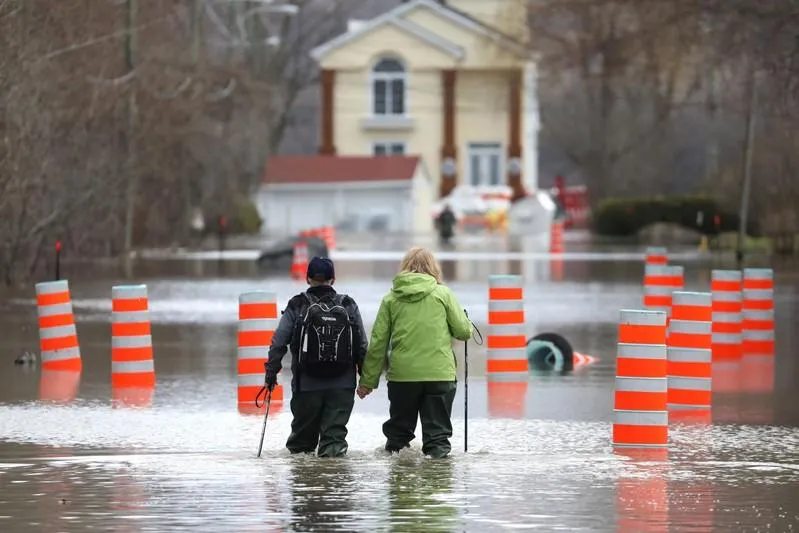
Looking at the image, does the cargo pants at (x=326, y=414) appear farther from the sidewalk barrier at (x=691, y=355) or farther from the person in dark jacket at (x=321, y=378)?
the sidewalk barrier at (x=691, y=355)

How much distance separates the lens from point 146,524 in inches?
418

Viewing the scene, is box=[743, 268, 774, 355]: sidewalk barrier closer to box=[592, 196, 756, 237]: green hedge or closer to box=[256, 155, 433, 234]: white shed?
box=[592, 196, 756, 237]: green hedge

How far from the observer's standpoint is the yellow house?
9144cm

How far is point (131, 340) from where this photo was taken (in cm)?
1880

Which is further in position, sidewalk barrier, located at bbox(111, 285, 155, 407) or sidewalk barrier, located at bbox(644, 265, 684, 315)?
sidewalk barrier, located at bbox(644, 265, 684, 315)

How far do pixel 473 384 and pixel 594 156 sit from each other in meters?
65.6

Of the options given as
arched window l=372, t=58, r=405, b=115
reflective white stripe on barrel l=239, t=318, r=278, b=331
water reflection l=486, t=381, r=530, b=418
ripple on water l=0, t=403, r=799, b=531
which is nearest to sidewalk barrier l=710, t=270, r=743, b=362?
water reflection l=486, t=381, r=530, b=418

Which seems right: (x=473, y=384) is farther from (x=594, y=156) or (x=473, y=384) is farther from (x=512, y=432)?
(x=594, y=156)

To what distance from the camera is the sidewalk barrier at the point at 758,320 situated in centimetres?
2341

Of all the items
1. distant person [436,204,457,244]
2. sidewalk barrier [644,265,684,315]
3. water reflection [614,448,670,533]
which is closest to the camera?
water reflection [614,448,670,533]

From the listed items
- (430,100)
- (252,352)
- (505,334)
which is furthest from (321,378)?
(430,100)

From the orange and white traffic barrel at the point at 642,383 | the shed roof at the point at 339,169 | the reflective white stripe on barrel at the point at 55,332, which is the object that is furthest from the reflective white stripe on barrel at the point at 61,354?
the shed roof at the point at 339,169

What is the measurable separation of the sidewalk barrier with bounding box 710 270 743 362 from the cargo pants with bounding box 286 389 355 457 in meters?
9.53

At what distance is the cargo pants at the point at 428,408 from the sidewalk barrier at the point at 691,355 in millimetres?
4196
